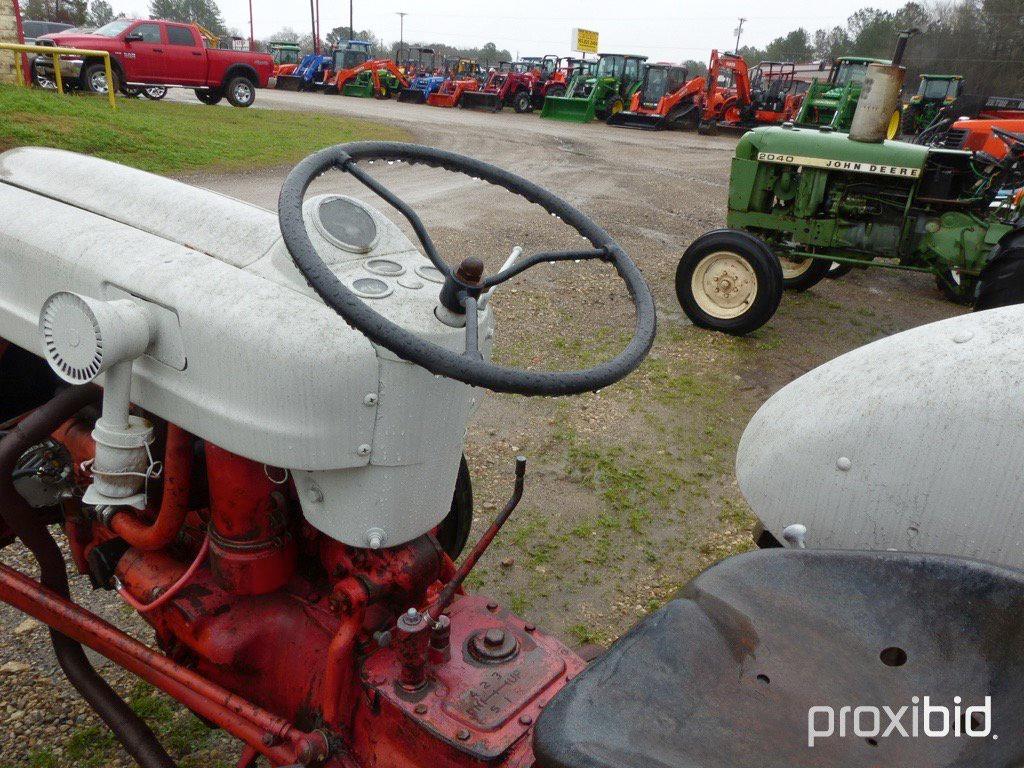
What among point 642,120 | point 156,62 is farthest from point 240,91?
point 642,120

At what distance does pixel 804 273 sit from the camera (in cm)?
622

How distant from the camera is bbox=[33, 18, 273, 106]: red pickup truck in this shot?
503 inches

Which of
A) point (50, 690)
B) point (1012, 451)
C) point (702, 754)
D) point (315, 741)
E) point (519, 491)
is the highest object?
point (1012, 451)

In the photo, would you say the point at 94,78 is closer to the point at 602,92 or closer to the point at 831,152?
the point at 602,92

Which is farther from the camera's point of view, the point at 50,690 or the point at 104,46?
the point at 104,46

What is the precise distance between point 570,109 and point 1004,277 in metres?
16.6

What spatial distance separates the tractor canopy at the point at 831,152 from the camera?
5539mm

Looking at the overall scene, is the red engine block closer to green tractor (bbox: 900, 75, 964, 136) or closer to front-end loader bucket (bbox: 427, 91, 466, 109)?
green tractor (bbox: 900, 75, 964, 136)

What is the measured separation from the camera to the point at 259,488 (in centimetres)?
152

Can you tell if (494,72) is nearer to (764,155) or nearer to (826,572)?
(764,155)

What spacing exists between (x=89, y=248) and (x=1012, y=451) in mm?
1627

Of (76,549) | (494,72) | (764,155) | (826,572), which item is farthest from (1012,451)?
(494,72)

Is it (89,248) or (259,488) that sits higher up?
(89,248)

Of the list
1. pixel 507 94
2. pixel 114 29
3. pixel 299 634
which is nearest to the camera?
pixel 299 634
